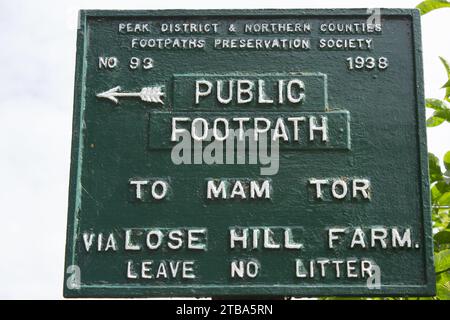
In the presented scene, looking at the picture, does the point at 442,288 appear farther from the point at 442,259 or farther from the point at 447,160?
the point at 447,160

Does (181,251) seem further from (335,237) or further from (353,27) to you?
(353,27)

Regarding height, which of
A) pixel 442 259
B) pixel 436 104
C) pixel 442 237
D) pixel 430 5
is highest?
pixel 430 5

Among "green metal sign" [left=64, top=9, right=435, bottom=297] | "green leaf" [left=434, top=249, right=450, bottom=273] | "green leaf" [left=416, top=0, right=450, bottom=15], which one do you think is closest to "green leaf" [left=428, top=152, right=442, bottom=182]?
"green leaf" [left=434, top=249, right=450, bottom=273]

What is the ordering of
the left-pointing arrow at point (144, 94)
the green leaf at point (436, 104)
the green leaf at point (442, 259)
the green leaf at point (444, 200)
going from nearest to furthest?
the left-pointing arrow at point (144, 94) < the green leaf at point (442, 259) < the green leaf at point (444, 200) < the green leaf at point (436, 104)

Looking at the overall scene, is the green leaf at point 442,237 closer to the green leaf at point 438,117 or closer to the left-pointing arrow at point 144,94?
the green leaf at point 438,117

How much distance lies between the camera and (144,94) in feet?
18.4

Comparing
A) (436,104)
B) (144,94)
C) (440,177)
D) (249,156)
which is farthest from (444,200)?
(144,94)

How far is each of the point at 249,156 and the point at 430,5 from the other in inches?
77.9

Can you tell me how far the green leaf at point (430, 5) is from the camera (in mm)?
6273

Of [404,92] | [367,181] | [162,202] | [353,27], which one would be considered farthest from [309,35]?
[162,202]

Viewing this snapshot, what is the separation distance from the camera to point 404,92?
5.61 meters

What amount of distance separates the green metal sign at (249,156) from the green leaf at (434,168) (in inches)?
31.6

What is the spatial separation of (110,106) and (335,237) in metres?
1.72

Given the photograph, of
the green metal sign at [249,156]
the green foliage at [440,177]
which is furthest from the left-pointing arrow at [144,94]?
the green foliage at [440,177]
